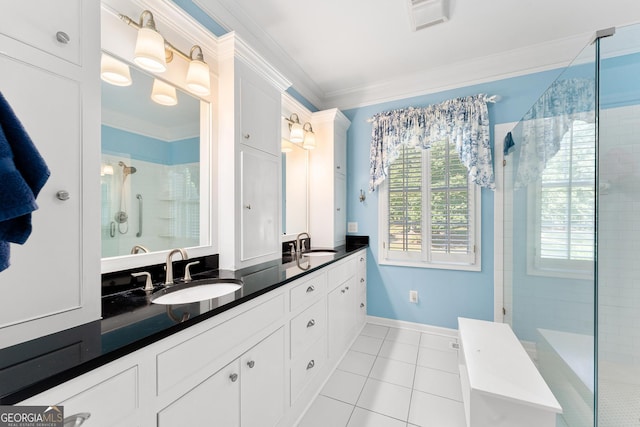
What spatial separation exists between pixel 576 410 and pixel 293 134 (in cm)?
270

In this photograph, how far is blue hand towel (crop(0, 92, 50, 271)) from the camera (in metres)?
0.50

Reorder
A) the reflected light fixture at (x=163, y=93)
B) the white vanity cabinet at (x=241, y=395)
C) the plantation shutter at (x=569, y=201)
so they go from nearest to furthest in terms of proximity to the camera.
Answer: the white vanity cabinet at (x=241, y=395) < the plantation shutter at (x=569, y=201) < the reflected light fixture at (x=163, y=93)

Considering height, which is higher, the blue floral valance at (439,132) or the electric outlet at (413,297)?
the blue floral valance at (439,132)

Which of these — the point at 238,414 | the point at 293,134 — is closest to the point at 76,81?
the point at 238,414

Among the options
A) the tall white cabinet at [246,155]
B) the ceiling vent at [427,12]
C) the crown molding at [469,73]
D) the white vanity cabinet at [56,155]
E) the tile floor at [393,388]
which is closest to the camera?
the white vanity cabinet at [56,155]

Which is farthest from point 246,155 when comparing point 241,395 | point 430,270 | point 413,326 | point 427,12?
point 413,326

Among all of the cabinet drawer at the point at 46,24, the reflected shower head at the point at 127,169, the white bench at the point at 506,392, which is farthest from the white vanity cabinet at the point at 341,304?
the cabinet drawer at the point at 46,24

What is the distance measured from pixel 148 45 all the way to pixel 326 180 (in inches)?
74.0

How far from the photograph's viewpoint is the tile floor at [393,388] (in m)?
1.55

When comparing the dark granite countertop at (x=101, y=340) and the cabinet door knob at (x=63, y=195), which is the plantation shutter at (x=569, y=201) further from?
the cabinet door knob at (x=63, y=195)

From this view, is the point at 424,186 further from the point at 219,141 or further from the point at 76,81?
the point at 76,81

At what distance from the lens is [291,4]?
1.82 meters

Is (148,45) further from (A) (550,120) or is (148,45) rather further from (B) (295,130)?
(A) (550,120)

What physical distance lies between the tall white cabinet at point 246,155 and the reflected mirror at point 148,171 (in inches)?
6.0
